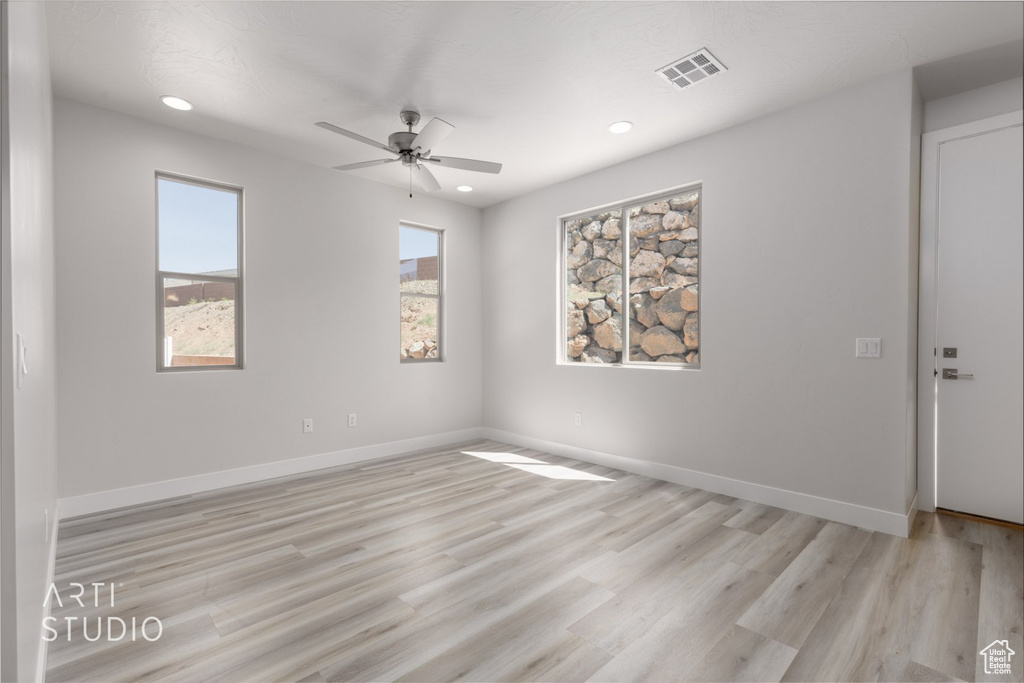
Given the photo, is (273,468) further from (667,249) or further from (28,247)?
(667,249)

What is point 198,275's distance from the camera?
362cm

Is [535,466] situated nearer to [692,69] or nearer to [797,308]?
[797,308]

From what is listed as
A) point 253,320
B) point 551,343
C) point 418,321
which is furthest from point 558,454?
point 253,320

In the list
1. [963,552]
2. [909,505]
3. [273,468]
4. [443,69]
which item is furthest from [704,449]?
[273,468]

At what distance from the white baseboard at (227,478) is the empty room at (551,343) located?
0.10 ft

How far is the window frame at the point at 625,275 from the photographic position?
3.71 metres

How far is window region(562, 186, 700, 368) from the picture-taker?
3.83 metres

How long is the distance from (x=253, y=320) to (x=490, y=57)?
8.96 ft

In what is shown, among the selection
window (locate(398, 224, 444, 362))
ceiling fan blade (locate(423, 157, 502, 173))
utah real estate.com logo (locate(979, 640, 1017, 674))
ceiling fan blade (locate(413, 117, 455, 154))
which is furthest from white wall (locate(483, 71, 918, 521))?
window (locate(398, 224, 444, 362))

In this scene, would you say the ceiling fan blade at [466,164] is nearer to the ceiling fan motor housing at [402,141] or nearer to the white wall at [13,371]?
the ceiling fan motor housing at [402,141]

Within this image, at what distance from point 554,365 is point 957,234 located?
10.2ft

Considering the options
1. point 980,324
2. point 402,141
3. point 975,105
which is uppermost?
point 975,105

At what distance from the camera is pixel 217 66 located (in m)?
2.66

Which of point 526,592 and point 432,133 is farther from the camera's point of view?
point 432,133
